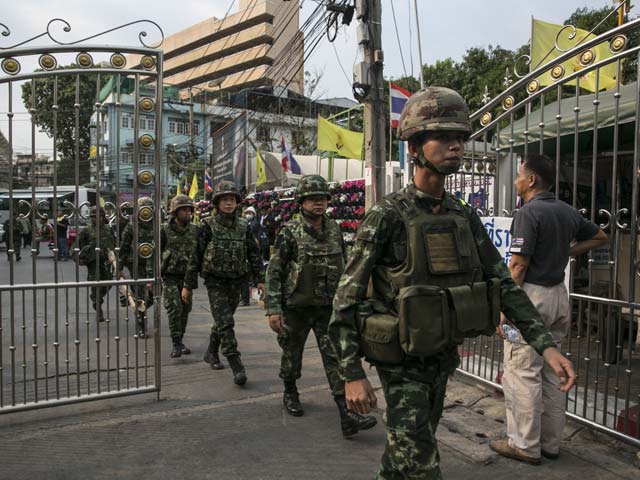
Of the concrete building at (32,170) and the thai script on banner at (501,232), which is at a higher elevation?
the concrete building at (32,170)

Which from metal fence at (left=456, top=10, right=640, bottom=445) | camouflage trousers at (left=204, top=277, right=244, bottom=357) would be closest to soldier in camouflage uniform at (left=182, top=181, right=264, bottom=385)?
camouflage trousers at (left=204, top=277, right=244, bottom=357)

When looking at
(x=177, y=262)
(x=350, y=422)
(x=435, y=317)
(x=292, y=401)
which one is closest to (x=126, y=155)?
(x=177, y=262)

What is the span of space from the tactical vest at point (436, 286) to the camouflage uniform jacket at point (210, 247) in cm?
304

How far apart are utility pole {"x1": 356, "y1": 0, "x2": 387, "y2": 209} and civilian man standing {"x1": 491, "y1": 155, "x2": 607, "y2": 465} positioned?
397 centimetres

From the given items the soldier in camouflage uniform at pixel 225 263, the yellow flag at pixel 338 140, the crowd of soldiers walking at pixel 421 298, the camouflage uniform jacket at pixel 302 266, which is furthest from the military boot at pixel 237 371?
the yellow flag at pixel 338 140

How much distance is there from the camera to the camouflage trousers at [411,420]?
2055 millimetres

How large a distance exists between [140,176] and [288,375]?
1.94 meters

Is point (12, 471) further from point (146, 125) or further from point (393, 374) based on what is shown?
point (146, 125)

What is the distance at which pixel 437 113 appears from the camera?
2.12 meters

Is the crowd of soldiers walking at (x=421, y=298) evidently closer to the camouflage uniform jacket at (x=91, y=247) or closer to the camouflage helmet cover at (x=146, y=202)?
the camouflage helmet cover at (x=146, y=202)

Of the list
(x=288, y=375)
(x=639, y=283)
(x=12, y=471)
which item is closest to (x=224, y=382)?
(x=288, y=375)

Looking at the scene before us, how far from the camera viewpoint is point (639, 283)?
217 inches

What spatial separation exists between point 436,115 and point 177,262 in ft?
14.8

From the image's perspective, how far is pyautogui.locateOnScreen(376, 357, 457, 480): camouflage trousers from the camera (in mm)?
2055
